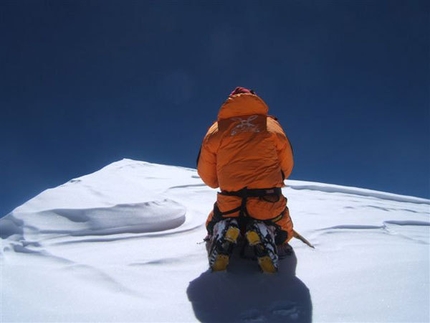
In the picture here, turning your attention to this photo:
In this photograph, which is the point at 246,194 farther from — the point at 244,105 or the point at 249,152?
the point at 244,105

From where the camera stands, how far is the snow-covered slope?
72.1 inches

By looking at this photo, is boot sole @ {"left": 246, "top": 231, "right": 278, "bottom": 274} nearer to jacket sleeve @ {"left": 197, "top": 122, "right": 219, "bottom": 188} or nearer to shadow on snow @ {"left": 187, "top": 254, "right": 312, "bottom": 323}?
shadow on snow @ {"left": 187, "top": 254, "right": 312, "bottom": 323}

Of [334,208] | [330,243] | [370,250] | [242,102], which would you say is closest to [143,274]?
[242,102]

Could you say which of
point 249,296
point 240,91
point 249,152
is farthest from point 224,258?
point 240,91

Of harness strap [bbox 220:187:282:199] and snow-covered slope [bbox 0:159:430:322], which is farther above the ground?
harness strap [bbox 220:187:282:199]

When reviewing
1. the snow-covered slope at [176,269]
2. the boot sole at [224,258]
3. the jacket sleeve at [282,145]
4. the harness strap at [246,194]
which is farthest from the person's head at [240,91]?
the snow-covered slope at [176,269]

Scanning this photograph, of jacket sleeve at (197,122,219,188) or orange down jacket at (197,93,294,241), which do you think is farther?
jacket sleeve at (197,122,219,188)

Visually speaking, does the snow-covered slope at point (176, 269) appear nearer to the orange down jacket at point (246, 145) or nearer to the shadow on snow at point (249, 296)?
the shadow on snow at point (249, 296)

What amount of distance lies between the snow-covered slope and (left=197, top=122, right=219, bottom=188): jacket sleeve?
713 mm

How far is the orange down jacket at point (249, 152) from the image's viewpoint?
2459mm

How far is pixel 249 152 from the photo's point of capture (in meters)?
2.48

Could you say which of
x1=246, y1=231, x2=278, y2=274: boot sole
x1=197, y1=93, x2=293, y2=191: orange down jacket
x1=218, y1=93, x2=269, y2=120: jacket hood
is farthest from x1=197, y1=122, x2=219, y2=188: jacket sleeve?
x1=246, y1=231, x2=278, y2=274: boot sole

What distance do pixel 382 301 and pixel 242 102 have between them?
5.83 feet

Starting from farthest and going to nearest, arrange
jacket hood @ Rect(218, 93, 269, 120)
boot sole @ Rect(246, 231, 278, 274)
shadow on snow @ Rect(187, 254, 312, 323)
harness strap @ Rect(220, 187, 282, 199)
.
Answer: jacket hood @ Rect(218, 93, 269, 120) → harness strap @ Rect(220, 187, 282, 199) → boot sole @ Rect(246, 231, 278, 274) → shadow on snow @ Rect(187, 254, 312, 323)
